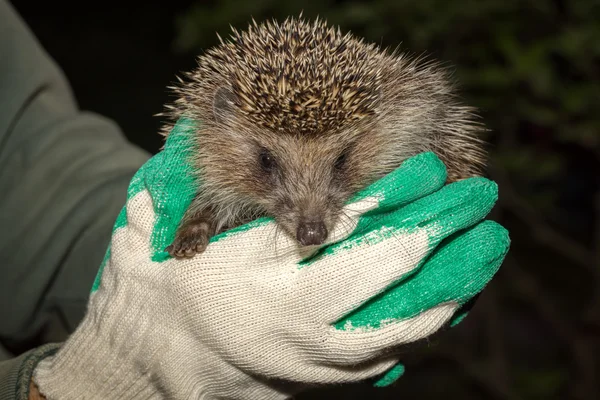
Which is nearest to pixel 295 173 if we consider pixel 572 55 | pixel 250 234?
pixel 250 234

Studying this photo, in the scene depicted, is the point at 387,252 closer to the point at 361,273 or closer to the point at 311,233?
the point at 361,273

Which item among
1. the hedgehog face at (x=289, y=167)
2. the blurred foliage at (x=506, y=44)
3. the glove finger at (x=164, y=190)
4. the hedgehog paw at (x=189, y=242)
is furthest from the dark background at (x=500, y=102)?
the glove finger at (x=164, y=190)

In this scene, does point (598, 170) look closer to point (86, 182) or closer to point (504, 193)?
point (504, 193)

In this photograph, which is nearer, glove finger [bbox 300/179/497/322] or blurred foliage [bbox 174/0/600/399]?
glove finger [bbox 300/179/497/322]

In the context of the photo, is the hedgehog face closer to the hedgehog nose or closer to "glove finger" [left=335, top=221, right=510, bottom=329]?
Answer: the hedgehog nose

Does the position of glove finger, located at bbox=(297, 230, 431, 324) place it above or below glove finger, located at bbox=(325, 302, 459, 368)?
above

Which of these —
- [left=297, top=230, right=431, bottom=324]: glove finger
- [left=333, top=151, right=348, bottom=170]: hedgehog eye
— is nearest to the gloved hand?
[left=297, top=230, right=431, bottom=324]: glove finger
